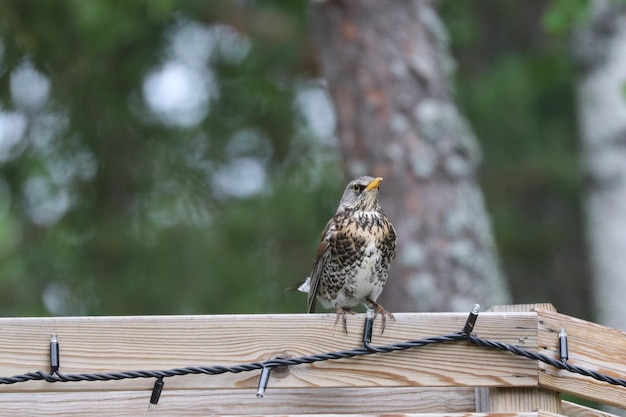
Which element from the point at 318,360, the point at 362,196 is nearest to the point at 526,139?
the point at 362,196

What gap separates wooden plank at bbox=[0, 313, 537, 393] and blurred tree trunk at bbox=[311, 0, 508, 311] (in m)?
2.95

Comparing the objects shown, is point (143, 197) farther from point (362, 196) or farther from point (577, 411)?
point (577, 411)

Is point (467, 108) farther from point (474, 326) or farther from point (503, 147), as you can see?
point (474, 326)

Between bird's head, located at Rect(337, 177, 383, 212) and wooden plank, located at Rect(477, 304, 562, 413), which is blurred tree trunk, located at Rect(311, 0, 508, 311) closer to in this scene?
bird's head, located at Rect(337, 177, 383, 212)

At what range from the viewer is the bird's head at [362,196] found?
4.27 metres

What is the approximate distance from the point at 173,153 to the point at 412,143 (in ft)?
8.49

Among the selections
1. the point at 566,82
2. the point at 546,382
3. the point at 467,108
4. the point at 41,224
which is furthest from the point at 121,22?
A: the point at 546,382

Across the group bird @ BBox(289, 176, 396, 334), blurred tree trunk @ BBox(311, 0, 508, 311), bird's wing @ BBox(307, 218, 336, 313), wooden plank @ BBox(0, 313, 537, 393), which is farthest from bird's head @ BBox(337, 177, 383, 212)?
wooden plank @ BBox(0, 313, 537, 393)

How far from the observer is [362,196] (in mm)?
4312

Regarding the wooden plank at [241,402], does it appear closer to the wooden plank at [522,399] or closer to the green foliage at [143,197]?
the wooden plank at [522,399]

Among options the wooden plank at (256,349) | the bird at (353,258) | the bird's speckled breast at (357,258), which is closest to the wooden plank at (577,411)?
the wooden plank at (256,349)

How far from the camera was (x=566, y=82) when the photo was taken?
902cm

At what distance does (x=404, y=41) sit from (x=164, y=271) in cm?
275

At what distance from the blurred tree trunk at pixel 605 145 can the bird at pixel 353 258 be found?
7.38 ft
